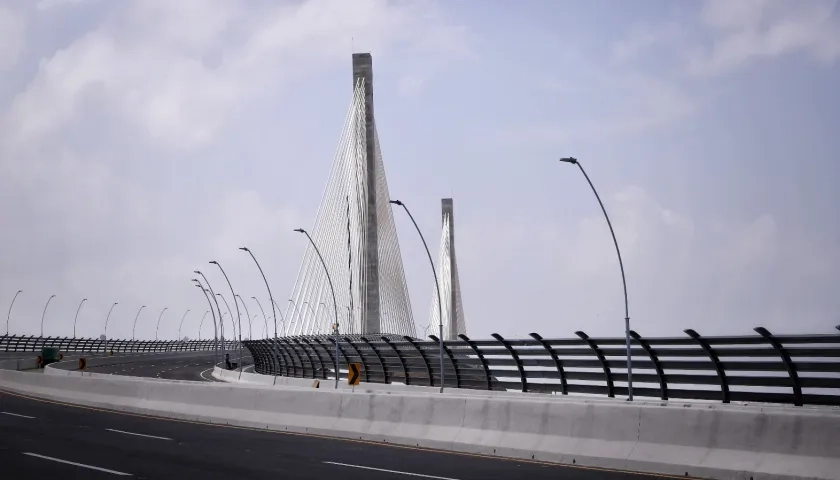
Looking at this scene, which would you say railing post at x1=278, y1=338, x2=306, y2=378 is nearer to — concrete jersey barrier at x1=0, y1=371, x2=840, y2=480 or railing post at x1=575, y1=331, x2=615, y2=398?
concrete jersey barrier at x1=0, y1=371, x2=840, y2=480

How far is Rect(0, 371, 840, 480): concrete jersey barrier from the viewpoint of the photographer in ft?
44.8

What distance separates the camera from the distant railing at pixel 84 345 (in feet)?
345

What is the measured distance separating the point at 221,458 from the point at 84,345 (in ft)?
381

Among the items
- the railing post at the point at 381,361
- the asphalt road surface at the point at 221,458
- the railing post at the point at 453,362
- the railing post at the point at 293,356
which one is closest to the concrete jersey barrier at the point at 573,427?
the asphalt road surface at the point at 221,458

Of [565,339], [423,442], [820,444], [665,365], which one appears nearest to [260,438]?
[423,442]

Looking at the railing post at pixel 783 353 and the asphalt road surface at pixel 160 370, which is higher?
the railing post at pixel 783 353

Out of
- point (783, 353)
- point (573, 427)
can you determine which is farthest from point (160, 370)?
point (783, 353)

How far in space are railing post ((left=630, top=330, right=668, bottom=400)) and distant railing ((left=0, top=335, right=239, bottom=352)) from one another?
218 feet

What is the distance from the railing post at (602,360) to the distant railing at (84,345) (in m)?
64.3

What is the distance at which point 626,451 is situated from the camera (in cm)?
1578

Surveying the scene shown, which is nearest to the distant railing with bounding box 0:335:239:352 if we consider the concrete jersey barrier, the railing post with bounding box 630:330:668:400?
the concrete jersey barrier

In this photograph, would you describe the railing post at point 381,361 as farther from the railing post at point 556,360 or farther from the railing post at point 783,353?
the railing post at point 783,353

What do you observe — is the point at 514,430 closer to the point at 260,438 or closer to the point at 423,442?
the point at 423,442

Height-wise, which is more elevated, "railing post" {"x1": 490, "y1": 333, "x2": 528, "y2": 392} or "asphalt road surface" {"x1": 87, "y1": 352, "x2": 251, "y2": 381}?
"railing post" {"x1": 490, "y1": 333, "x2": 528, "y2": 392}
